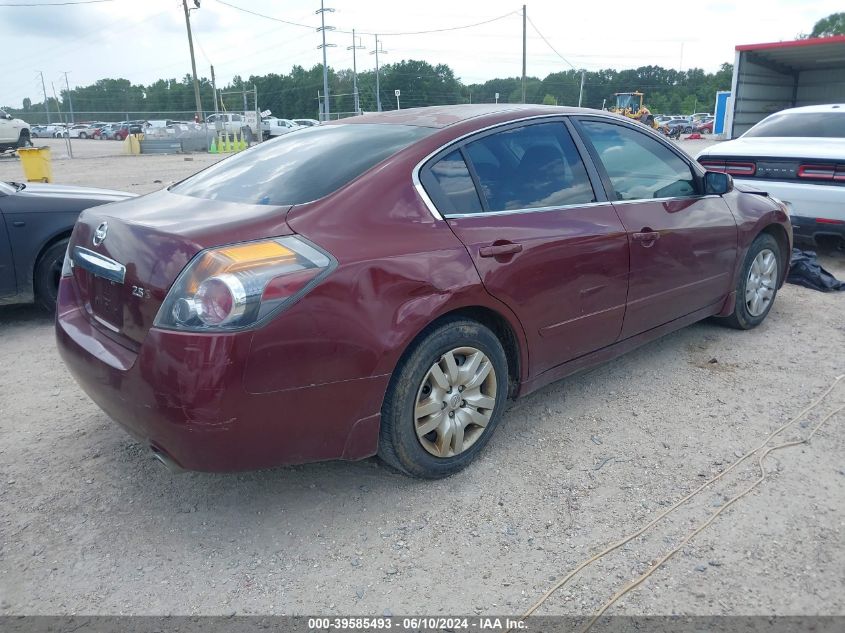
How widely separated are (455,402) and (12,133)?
100ft

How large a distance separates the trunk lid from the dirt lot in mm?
828

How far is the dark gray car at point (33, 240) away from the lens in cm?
504

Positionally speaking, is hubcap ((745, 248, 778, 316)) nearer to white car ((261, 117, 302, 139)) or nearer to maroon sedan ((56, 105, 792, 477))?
maroon sedan ((56, 105, 792, 477))

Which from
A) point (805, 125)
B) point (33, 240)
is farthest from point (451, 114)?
point (805, 125)

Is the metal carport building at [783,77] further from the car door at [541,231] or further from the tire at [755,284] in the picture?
the car door at [541,231]

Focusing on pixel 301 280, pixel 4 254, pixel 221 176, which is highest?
pixel 221 176

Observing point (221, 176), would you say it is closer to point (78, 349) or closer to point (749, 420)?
point (78, 349)

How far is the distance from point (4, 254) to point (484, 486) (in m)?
4.10

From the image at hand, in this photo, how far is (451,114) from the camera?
3404 mm

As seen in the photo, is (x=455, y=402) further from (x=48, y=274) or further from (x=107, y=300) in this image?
(x=48, y=274)

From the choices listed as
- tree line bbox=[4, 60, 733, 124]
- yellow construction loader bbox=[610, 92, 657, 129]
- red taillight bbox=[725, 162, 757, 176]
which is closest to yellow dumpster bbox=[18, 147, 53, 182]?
red taillight bbox=[725, 162, 757, 176]

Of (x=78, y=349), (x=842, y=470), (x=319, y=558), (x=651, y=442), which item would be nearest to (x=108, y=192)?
(x=78, y=349)

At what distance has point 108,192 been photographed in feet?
19.4

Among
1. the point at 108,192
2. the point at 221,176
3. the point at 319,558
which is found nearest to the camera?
the point at 319,558
